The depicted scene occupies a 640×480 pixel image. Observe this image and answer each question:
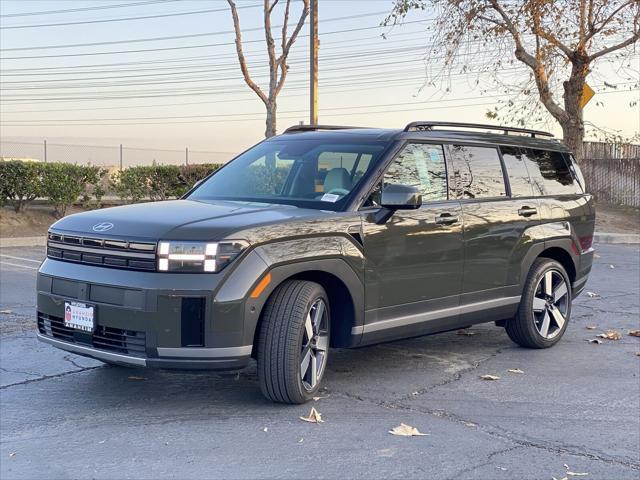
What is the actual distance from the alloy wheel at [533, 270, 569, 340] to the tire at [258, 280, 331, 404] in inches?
109

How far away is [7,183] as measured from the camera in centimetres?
1978

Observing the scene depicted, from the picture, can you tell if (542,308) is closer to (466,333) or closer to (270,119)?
(466,333)

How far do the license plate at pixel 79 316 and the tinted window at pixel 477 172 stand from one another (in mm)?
3052

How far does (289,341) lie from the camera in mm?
5098

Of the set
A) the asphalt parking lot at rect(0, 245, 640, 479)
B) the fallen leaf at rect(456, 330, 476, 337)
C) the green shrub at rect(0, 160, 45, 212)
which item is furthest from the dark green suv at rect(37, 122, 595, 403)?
the green shrub at rect(0, 160, 45, 212)

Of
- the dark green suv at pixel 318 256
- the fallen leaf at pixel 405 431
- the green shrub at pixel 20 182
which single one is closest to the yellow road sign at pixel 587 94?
the green shrub at pixel 20 182

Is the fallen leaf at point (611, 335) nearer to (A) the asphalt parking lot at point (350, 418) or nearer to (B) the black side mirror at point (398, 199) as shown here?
(A) the asphalt parking lot at point (350, 418)

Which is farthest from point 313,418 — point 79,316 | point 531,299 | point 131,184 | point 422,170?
point 131,184

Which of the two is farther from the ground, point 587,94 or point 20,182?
point 587,94

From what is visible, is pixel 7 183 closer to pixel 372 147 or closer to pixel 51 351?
pixel 51 351

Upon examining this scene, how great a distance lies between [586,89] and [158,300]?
65.1 ft

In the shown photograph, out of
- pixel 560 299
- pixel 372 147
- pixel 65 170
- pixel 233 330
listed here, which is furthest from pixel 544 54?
pixel 233 330

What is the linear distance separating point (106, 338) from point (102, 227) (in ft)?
2.30

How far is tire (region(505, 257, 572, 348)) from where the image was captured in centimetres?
720
